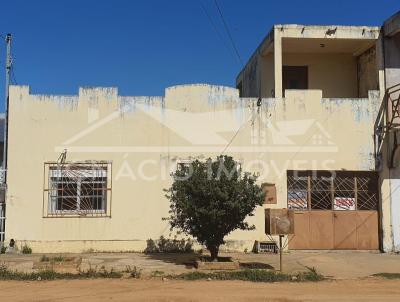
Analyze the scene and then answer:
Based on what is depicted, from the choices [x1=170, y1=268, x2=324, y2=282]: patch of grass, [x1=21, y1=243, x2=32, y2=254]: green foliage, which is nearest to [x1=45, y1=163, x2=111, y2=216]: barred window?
[x1=21, y1=243, x2=32, y2=254]: green foliage

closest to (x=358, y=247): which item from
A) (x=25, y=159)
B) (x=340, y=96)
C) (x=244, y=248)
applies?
(x=244, y=248)

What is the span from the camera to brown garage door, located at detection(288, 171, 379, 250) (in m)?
15.4

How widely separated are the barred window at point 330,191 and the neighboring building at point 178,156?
0.03 metres

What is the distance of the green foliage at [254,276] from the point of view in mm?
10598

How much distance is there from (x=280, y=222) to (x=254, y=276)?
1.51 m

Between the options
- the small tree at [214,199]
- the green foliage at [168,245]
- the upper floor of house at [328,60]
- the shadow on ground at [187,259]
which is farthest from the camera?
the upper floor of house at [328,60]

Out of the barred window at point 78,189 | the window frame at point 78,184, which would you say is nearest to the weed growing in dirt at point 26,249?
the window frame at point 78,184

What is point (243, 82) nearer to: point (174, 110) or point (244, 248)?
point (174, 110)

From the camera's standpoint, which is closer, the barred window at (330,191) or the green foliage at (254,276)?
the green foliage at (254,276)

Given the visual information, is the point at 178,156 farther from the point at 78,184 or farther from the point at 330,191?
the point at 330,191

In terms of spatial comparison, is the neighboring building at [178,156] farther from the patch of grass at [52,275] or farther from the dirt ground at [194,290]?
the dirt ground at [194,290]

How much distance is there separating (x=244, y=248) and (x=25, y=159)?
6571 millimetres

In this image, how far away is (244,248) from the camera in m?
15.1

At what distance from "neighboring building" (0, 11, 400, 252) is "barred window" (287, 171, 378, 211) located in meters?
0.03
